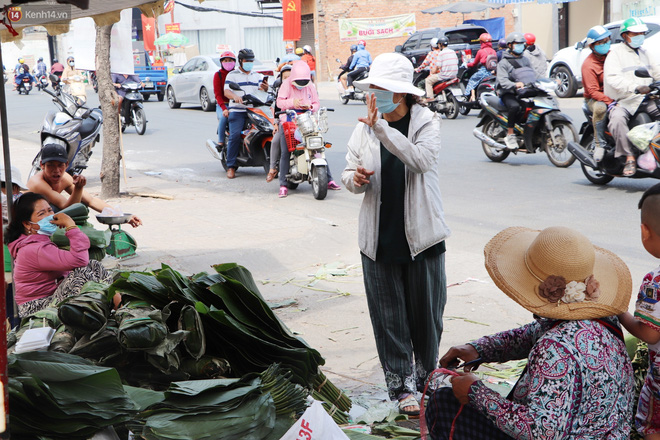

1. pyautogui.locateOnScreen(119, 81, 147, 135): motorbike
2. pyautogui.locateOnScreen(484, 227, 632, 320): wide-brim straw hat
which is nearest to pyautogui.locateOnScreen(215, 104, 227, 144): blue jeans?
pyautogui.locateOnScreen(119, 81, 147, 135): motorbike

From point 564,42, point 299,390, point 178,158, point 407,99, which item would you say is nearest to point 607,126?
point 407,99

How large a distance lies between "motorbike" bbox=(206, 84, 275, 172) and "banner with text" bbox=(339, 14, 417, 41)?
2277 centimetres

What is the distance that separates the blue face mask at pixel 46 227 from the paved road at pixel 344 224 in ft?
5.65

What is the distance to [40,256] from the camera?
13.7 ft

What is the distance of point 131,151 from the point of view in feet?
48.1

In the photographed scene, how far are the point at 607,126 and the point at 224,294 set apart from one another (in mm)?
6934

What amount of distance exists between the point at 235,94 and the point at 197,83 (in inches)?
462

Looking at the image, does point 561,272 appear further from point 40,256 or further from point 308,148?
point 308,148

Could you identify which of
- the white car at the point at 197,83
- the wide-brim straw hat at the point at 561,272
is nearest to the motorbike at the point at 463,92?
the white car at the point at 197,83

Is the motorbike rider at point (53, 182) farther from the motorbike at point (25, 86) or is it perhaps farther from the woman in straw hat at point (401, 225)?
the motorbike at point (25, 86)

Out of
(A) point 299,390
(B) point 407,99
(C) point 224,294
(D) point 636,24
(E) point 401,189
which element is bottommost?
(A) point 299,390

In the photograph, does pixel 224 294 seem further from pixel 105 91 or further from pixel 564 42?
pixel 564 42

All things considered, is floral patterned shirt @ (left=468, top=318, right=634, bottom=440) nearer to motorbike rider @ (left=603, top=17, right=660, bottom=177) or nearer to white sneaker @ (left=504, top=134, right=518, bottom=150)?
motorbike rider @ (left=603, top=17, right=660, bottom=177)

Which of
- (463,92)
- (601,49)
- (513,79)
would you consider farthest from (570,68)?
(601,49)
